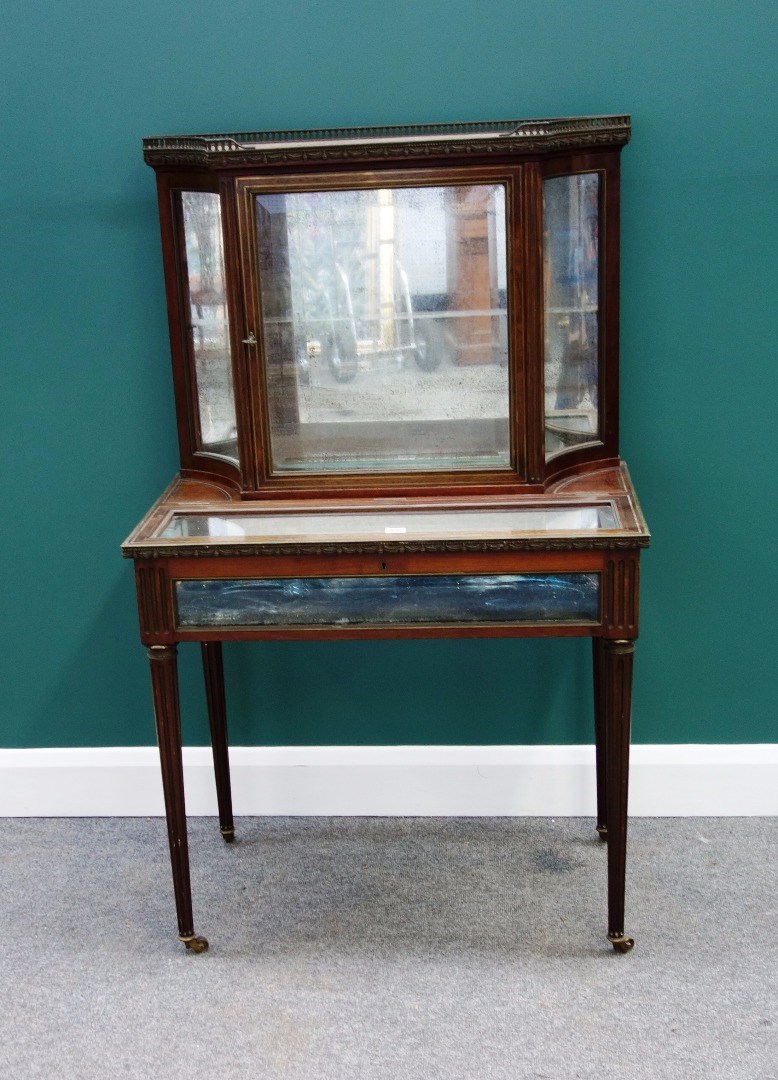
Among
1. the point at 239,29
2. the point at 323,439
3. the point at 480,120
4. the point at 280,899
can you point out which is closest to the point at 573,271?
the point at 480,120

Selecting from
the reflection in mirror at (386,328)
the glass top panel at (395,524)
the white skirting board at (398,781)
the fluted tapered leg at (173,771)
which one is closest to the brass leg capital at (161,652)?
the fluted tapered leg at (173,771)

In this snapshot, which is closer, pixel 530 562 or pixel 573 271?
pixel 530 562

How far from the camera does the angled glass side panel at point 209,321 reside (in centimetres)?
263

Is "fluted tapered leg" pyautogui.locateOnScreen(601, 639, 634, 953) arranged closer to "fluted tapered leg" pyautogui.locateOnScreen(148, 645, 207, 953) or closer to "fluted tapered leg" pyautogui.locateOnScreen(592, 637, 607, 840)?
"fluted tapered leg" pyautogui.locateOnScreen(592, 637, 607, 840)

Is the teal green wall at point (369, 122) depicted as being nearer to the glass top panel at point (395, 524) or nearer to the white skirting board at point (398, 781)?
the white skirting board at point (398, 781)

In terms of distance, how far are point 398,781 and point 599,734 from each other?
21.3 inches

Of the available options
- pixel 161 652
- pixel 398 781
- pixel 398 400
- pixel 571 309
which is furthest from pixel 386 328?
pixel 398 781

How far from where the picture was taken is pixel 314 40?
2695 millimetres

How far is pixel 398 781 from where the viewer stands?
3109 mm

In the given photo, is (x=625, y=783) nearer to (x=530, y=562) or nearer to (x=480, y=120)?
(x=530, y=562)

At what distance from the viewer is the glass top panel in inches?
92.2

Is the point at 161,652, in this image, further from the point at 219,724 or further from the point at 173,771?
the point at 219,724

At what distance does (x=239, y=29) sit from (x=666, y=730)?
194 cm

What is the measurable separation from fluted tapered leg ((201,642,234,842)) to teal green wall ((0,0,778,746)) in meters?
0.13
